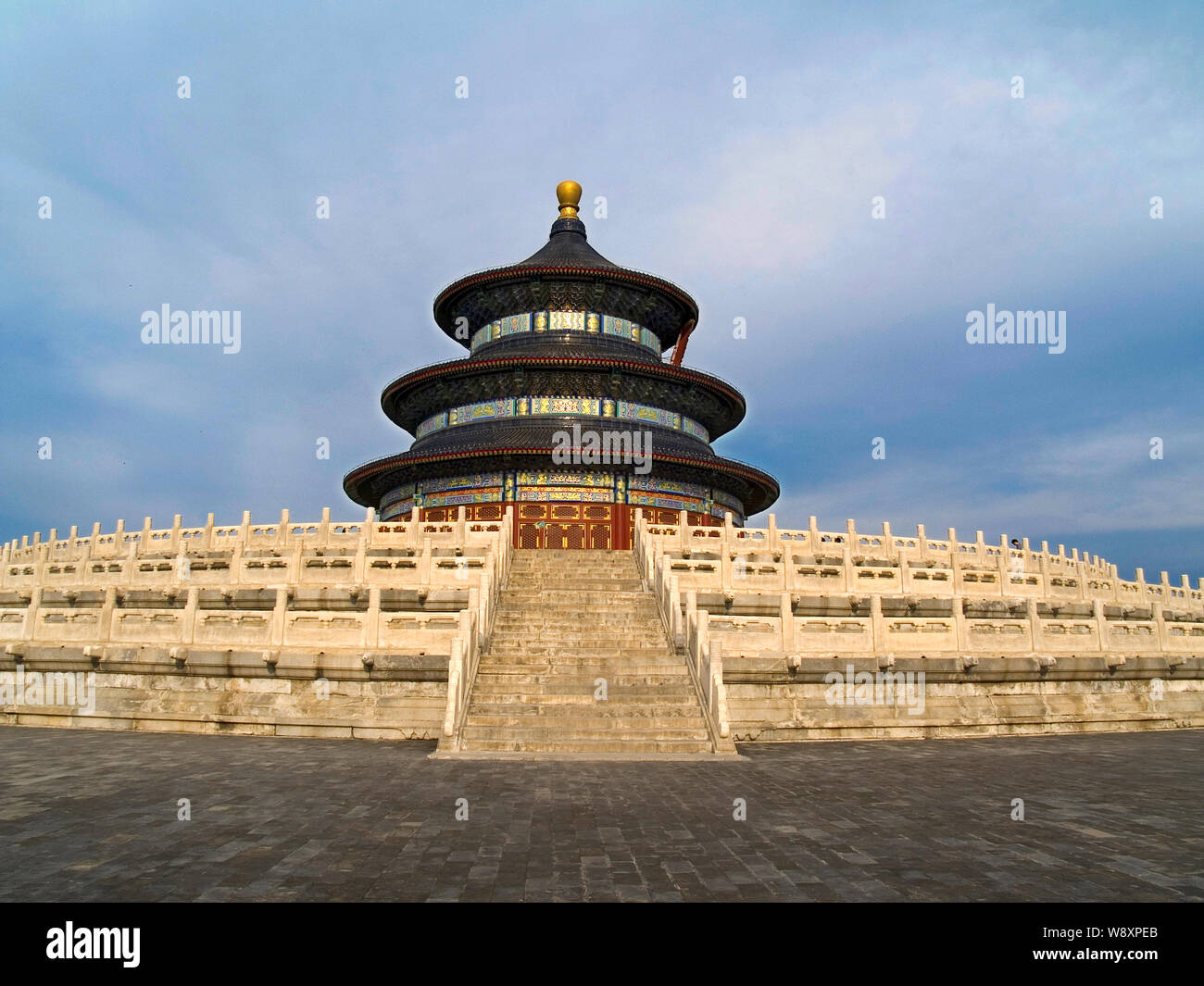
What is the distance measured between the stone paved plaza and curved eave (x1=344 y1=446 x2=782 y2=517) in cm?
2089

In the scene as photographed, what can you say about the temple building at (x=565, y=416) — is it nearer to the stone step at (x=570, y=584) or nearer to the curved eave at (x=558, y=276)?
the curved eave at (x=558, y=276)

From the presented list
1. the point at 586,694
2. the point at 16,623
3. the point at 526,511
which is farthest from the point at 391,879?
the point at 526,511

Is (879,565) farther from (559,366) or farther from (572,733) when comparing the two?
(559,366)

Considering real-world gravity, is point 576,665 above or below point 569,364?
below

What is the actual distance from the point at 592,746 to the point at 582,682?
1.79 m

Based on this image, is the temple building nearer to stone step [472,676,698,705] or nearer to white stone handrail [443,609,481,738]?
white stone handrail [443,609,481,738]

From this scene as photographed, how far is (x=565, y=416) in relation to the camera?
1419 inches

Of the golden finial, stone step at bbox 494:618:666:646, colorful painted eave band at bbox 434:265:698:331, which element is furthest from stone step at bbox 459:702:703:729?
the golden finial

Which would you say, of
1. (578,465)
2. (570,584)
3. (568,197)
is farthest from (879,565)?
(568,197)

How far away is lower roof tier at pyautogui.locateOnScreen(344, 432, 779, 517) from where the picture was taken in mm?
32719

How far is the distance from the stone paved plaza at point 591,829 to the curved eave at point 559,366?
24.9 meters

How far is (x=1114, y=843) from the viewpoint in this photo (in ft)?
23.9

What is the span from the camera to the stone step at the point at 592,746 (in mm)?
12078

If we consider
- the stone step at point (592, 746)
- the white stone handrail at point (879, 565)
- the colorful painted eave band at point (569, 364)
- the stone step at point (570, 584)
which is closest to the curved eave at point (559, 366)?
the colorful painted eave band at point (569, 364)
